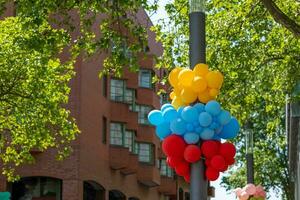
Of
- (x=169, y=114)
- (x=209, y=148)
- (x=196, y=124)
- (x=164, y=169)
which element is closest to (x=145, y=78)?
(x=164, y=169)

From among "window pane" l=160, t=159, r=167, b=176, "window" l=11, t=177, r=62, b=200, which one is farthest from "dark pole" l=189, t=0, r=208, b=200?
"window pane" l=160, t=159, r=167, b=176

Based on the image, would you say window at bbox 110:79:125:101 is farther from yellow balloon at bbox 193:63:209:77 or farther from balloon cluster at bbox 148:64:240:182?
yellow balloon at bbox 193:63:209:77

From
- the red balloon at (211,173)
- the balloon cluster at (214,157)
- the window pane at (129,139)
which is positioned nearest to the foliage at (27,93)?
the balloon cluster at (214,157)

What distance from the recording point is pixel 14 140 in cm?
2377

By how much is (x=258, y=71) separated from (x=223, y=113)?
1150 cm

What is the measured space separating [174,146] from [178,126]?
0.26m

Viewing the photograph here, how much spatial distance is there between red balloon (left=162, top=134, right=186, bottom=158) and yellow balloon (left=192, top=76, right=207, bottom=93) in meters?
0.67

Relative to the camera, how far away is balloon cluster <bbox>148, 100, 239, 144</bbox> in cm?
928

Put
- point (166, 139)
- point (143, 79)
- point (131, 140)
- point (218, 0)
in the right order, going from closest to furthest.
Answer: point (166, 139) < point (218, 0) < point (131, 140) < point (143, 79)

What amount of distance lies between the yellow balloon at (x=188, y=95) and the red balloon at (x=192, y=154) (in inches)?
27.1

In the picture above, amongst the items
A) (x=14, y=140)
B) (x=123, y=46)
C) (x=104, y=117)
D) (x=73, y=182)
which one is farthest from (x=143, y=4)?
(x=104, y=117)

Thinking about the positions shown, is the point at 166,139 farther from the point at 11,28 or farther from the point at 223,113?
the point at 11,28

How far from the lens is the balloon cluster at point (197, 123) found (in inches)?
365

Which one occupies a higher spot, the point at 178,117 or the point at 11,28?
the point at 11,28
